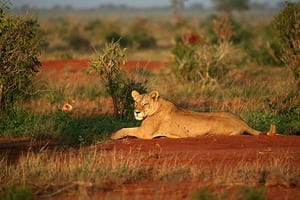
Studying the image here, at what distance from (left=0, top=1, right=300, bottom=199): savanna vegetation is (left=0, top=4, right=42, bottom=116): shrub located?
0.02 metres

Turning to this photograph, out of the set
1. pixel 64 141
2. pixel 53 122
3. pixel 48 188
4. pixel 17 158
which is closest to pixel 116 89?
pixel 53 122

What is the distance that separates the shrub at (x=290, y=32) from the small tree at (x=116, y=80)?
5.26m

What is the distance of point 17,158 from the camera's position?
406 inches

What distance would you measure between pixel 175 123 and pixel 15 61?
120 inches

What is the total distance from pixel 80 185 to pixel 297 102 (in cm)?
770

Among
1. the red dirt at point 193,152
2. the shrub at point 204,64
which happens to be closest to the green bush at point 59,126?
the red dirt at point 193,152

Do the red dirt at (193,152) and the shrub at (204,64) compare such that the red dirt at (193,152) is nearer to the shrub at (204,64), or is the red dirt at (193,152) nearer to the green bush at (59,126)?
the green bush at (59,126)

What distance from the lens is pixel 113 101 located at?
48.9ft

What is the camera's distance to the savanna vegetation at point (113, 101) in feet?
28.9

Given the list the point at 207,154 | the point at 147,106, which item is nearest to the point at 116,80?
the point at 147,106

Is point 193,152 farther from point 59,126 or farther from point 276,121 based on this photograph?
point 276,121

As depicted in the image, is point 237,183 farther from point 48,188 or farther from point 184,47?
point 184,47

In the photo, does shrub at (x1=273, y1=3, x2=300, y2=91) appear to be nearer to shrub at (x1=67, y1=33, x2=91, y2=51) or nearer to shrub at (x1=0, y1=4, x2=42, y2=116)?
shrub at (x1=0, y1=4, x2=42, y2=116)

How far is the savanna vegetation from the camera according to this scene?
8797 millimetres
